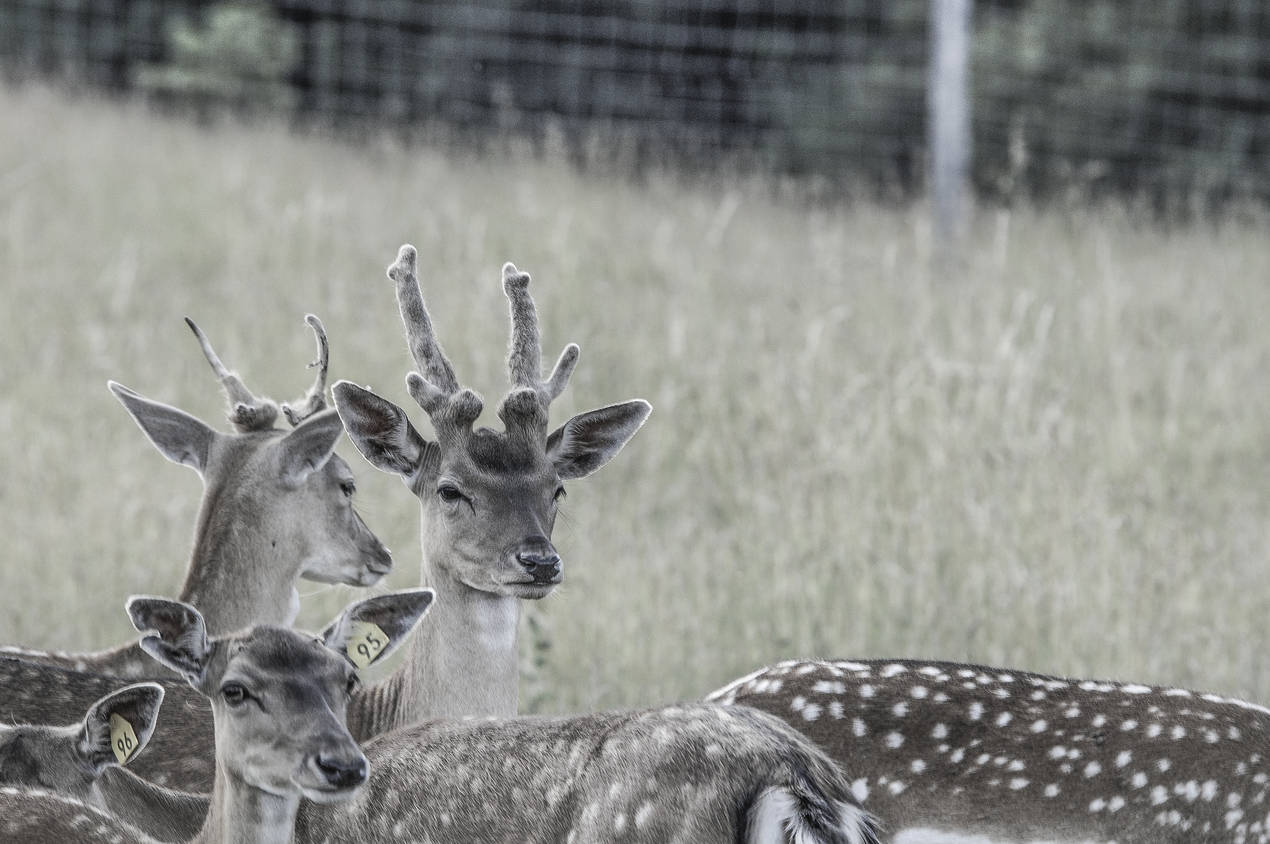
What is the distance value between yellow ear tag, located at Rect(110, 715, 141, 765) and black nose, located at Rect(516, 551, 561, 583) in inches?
40.2

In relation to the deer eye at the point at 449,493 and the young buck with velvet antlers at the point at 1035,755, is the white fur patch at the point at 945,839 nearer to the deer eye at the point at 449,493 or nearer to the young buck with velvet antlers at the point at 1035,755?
the young buck with velvet antlers at the point at 1035,755

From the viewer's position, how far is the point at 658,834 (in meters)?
4.09

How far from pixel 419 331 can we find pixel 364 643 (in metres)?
1.03

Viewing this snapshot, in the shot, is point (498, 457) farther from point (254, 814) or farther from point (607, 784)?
point (607, 784)

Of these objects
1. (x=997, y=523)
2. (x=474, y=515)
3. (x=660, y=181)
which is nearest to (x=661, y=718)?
(x=474, y=515)

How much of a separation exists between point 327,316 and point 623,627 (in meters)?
4.41

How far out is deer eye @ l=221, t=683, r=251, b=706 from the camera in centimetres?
443

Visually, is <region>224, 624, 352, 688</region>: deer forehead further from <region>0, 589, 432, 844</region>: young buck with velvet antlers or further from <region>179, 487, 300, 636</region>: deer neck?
<region>179, 487, 300, 636</region>: deer neck

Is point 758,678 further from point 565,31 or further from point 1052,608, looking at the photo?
point 565,31

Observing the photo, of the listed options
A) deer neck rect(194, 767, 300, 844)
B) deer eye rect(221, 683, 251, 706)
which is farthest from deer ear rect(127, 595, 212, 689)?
deer neck rect(194, 767, 300, 844)

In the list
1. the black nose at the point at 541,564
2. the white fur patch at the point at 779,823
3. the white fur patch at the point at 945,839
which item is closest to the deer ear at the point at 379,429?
the black nose at the point at 541,564

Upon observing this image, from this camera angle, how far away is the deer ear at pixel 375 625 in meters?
4.84

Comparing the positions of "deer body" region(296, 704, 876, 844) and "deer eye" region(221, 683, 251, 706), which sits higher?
"deer eye" region(221, 683, 251, 706)

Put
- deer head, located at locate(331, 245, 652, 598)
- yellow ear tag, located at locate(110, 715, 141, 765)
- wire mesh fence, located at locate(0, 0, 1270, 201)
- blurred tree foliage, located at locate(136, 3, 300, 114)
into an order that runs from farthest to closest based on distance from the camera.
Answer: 1. blurred tree foliage, located at locate(136, 3, 300, 114)
2. wire mesh fence, located at locate(0, 0, 1270, 201)
3. deer head, located at locate(331, 245, 652, 598)
4. yellow ear tag, located at locate(110, 715, 141, 765)
